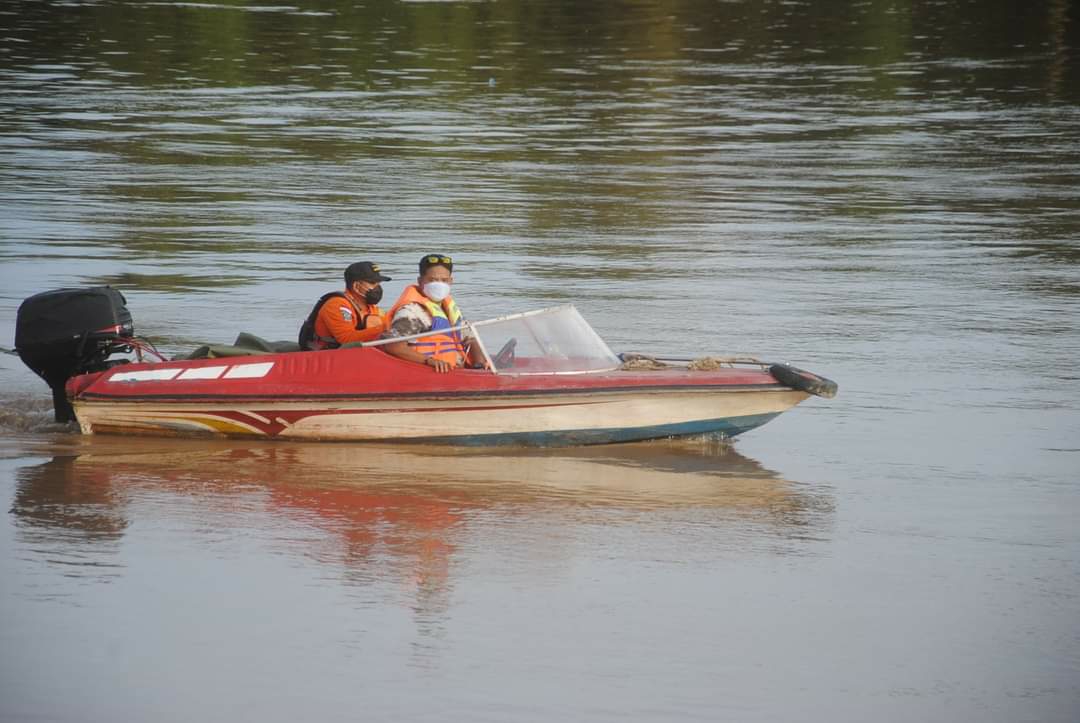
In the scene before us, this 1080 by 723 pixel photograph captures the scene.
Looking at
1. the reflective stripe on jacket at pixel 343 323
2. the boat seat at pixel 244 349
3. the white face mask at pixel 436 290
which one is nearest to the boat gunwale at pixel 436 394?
the boat seat at pixel 244 349

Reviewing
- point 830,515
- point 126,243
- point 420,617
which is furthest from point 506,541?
point 126,243

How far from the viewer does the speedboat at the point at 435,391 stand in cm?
1057

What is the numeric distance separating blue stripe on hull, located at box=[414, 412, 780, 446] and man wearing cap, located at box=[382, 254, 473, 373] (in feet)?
1.58

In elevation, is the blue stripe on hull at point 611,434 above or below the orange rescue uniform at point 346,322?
below

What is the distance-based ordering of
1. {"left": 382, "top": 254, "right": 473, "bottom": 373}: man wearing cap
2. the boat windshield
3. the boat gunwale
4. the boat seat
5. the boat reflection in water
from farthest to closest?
1. the boat seat
2. the boat windshield
3. {"left": 382, "top": 254, "right": 473, "bottom": 373}: man wearing cap
4. the boat gunwale
5. the boat reflection in water

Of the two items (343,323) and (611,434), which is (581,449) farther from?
(343,323)

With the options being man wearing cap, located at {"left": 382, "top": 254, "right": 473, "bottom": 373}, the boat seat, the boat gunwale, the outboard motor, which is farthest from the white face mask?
the outboard motor

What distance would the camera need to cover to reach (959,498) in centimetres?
1009

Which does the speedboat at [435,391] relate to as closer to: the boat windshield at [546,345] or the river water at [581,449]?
the boat windshield at [546,345]

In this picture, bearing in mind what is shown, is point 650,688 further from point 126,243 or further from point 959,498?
point 126,243

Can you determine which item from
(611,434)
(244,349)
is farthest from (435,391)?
(244,349)

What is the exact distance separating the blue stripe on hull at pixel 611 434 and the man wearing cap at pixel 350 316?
759 millimetres

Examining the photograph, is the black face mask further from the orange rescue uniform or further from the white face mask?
the white face mask

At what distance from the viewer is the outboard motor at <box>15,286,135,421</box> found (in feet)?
36.0
